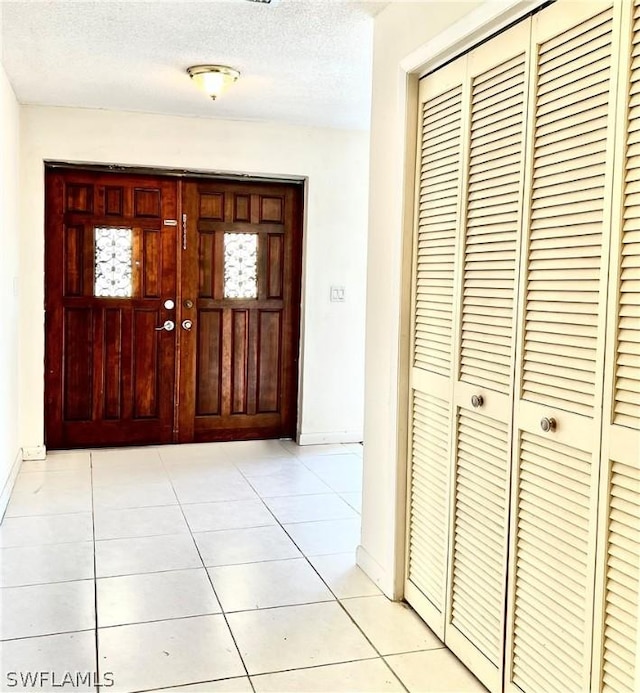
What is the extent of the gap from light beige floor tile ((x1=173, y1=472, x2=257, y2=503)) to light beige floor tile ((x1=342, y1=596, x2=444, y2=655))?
1.45 metres

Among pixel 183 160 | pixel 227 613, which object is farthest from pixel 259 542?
pixel 183 160

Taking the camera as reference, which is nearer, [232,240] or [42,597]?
[42,597]

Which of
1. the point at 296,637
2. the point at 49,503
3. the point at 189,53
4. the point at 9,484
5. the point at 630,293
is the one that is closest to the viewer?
the point at 630,293

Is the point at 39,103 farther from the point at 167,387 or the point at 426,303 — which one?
the point at 426,303

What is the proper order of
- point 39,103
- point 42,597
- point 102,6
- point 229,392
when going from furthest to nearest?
1. point 229,392
2. point 39,103
3. point 102,6
4. point 42,597

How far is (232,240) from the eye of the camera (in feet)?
17.5

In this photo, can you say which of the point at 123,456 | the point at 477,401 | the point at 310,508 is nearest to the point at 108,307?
the point at 123,456

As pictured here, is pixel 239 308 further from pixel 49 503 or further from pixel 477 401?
pixel 477 401

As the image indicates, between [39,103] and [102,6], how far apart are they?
1.93 m

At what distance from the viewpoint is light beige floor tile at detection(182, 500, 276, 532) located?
364 centimetres

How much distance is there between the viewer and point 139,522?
12.0 feet

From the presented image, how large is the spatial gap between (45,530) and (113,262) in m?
2.16

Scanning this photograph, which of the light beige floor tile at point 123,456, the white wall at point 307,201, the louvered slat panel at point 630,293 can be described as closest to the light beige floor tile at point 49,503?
the light beige floor tile at point 123,456

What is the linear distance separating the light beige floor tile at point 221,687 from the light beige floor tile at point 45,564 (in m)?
0.95
